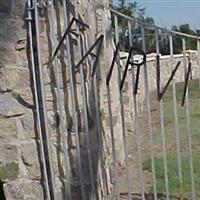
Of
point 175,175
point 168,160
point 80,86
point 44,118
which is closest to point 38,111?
point 44,118

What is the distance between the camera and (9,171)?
3.47 meters

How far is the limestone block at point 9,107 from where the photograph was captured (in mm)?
3418

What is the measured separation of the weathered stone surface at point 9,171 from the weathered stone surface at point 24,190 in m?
0.04

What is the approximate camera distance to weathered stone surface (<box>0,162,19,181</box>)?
346cm

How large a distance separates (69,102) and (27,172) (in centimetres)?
55

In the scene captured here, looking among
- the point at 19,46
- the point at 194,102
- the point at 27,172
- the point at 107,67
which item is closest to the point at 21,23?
the point at 19,46

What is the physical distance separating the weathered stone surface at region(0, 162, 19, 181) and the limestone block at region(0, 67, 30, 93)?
0.52 m

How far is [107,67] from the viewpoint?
3418 mm

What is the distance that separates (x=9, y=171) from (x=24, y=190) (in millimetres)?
166

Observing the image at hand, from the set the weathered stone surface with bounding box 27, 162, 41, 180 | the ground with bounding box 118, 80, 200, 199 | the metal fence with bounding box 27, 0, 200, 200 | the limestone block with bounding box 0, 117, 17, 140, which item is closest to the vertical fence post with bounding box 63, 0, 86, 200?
the metal fence with bounding box 27, 0, 200, 200

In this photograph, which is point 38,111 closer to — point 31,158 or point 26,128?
point 26,128

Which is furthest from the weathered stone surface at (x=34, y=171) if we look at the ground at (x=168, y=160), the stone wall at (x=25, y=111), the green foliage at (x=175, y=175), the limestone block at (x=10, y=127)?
the green foliage at (x=175, y=175)

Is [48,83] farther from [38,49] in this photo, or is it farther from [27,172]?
[27,172]

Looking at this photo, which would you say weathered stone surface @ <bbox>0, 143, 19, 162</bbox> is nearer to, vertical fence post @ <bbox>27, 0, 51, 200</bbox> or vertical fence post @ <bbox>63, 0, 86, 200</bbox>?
vertical fence post @ <bbox>27, 0, 51, 200</bbox>
